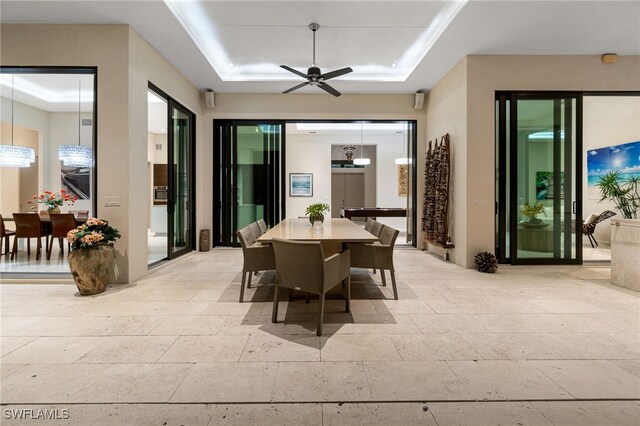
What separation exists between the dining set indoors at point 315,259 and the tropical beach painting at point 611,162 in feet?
19.4

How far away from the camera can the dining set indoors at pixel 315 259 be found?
2572mm

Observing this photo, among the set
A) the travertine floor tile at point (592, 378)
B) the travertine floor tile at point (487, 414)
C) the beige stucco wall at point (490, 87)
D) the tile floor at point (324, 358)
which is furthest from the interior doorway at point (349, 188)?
the travertine floor tile at point (487, 414)

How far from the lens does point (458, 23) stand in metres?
4.05

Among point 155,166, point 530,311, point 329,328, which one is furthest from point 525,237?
point 155,166

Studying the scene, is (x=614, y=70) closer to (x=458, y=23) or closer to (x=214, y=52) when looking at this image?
(x=458, y=23)

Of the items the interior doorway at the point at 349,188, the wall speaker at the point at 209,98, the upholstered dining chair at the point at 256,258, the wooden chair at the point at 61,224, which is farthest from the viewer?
the interior doorway at the point at 349,188

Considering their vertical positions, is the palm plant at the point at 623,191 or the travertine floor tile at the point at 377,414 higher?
the palm plant at the point at 623,191

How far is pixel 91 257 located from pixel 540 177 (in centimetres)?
642

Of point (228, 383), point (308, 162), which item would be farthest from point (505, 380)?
point (308, 162)

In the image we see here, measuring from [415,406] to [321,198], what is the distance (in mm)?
8766

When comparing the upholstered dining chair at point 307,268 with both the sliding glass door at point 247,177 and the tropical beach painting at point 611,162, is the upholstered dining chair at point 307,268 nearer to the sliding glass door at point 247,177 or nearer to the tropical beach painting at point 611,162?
the sliding glass door at point 247,177

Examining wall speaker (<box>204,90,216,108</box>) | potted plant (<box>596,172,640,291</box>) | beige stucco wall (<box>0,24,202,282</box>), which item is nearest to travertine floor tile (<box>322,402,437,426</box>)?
beige stucco wall (<box>0,24,202,282</box>)

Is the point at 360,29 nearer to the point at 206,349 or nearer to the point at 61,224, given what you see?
the point at 206,349

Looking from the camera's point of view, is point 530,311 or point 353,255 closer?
point 530,311
